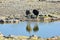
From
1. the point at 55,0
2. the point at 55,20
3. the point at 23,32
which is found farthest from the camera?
the point at 55,0

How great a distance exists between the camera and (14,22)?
41781 mm

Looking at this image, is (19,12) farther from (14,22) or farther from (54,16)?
(14,22)

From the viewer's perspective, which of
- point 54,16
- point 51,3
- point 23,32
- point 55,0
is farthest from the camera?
point 55,0

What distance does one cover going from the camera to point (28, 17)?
4556cm

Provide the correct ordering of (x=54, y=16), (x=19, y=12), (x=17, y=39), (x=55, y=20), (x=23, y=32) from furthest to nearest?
1. (x=19, y=12)
2. (x=54, y=16)
3. (x=55, y=20)
4. (x=23, y=32)
5. (x=17, y=39)

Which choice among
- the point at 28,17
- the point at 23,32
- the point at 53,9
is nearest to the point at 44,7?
the point at 53,9

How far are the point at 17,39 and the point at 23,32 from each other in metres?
7.11

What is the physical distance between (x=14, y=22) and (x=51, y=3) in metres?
23.7

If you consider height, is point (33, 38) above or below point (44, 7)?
above

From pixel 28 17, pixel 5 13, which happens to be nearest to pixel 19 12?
pixel 5 13

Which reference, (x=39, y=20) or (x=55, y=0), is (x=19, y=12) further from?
(x=55, y=0)

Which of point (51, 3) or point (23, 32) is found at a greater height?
point (23, 32)

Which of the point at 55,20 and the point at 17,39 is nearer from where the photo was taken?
the point at 17,39

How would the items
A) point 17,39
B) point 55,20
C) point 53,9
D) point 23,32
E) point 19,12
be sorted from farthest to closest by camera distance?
1. point 53,9
2. point 19,12
3. point 55,20
4. point 23,32
5. point 17,39
